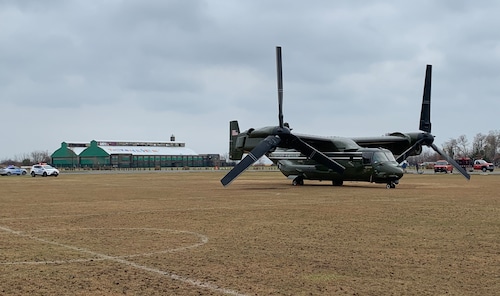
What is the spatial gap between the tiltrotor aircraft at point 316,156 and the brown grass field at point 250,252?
1312 cm

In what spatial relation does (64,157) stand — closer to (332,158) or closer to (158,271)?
(332,158)

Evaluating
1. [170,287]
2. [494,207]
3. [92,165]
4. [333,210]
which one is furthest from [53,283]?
[92,165]

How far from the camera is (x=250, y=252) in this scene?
9.05 meters

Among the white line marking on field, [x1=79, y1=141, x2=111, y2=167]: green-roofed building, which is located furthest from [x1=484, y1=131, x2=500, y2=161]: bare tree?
the white line marking on field

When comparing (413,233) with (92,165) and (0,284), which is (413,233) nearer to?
(0,284)

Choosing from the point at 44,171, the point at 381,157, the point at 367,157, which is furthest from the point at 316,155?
the point at 44,171

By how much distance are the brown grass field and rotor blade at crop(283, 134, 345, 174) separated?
14.5 metres

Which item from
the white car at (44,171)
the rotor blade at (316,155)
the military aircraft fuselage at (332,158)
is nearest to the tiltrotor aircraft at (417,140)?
the military aircraft fuselage at (332,158)

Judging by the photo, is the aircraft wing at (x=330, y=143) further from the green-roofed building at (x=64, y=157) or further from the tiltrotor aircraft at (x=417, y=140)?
the green-roofed building at (x=64, y=157)

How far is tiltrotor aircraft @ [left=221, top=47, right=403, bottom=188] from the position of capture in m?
29.2

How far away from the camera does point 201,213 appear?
1571cm

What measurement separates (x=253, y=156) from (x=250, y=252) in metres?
19.5

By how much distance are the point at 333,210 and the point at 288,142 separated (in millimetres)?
14228

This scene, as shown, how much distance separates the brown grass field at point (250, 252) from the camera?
21.8 ft
